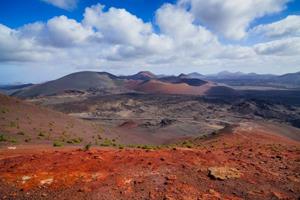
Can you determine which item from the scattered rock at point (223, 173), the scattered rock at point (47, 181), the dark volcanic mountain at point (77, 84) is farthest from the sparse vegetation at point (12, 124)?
the dark volcanic mountain at point (77, 84)

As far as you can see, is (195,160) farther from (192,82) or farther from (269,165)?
(192,82)

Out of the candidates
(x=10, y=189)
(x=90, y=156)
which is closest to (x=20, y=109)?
(x=90, y=156)

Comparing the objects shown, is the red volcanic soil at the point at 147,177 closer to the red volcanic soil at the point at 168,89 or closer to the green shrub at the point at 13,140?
the green shrub at the point at 13,140

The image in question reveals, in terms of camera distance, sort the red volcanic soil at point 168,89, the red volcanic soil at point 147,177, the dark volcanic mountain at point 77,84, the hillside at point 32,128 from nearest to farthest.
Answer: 1. the red volcanic soil at point 147,177
2. the hillside at point 32,128
3. the red volcanic soil at point 168,89
4. the dark volcanic mountain at point 77,84

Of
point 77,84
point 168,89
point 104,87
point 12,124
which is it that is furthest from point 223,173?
point 77,84

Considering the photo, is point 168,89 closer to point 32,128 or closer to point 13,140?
point 32,128

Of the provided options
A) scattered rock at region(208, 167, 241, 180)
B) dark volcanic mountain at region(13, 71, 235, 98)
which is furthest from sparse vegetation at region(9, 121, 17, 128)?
dark volcanic mountain at region(13, 71, 235, 98)

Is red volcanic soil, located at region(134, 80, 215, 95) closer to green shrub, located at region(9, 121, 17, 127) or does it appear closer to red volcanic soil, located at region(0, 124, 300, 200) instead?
green shrub, located at region(9, 121, 17, 127)

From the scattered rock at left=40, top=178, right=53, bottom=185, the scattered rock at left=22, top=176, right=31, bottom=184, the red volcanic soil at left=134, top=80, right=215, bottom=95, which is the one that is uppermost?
the scattered rock at left=22, top=176, right=31, bottom=184
